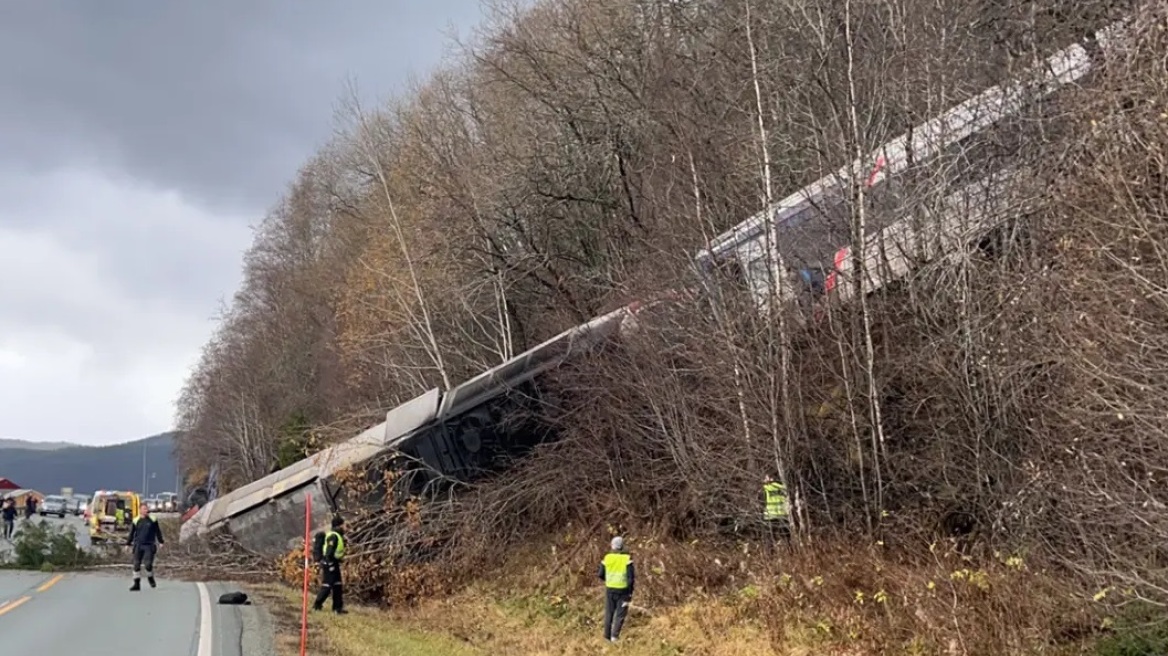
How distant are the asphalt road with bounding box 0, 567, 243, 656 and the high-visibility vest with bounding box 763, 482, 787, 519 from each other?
6.66 m

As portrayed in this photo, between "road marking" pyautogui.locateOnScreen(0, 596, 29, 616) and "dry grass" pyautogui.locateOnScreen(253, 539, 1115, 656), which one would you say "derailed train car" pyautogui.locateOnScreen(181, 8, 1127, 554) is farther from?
"road marking" pyautogui.locateOnScreen(0, 596, 29, 616)

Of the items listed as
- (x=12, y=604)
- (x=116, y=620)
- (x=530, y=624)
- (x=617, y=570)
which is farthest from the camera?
(x=530, y=624)

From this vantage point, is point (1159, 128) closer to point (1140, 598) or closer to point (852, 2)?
point (1140, 598)

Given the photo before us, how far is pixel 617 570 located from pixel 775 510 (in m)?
2.21

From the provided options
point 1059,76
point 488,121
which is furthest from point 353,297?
point 1059,76

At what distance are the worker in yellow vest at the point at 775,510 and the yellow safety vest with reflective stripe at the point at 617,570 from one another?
1.99 m

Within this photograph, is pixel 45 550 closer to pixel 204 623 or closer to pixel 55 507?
pixel 204 623

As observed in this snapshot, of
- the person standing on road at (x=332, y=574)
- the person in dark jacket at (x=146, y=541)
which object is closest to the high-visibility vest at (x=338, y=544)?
the person standing on road at (x=332, y=574)

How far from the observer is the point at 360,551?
59.8ft

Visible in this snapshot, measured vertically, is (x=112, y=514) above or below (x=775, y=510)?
above

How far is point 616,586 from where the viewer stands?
43.0ft

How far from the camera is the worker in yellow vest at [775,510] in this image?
13328 mm

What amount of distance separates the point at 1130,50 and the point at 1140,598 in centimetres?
479

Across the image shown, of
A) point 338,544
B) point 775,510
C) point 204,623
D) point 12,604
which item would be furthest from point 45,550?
point 775,510
